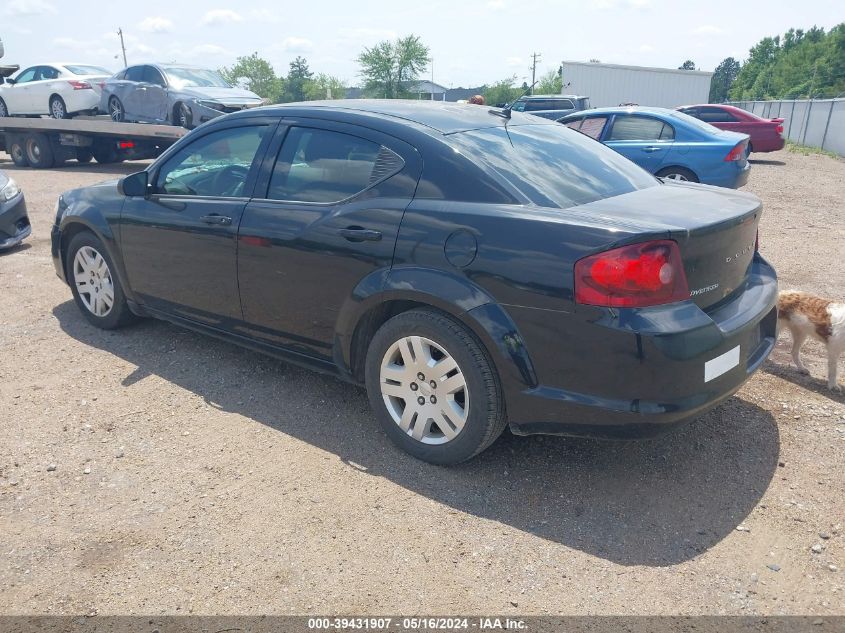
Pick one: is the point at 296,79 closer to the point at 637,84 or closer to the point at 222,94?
the point at 637,84

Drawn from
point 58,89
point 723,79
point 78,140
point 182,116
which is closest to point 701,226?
point 182,116

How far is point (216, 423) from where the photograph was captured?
3865 millimetres

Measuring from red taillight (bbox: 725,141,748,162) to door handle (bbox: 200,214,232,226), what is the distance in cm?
806

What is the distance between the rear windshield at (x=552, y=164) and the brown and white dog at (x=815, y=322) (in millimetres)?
1247

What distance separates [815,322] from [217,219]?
3673 millimetres

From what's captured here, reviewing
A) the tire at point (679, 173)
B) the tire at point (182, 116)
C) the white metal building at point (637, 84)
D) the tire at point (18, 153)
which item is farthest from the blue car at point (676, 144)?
the white metal building at point (637, 84)

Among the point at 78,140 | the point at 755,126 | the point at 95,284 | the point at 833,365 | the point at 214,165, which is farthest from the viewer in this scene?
the point at 755,126

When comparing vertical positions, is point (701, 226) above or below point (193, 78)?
below

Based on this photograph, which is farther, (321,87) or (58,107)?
(321,87)

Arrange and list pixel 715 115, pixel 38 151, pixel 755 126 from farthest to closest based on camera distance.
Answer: pixel 715 115
pixel 755 126
pixel 38 151

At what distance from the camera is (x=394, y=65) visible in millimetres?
75062

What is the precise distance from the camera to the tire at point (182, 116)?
12922 millimetres

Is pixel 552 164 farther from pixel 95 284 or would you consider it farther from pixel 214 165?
pixel 95 284

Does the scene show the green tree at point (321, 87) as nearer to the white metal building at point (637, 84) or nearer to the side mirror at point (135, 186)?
the white metal building at point (637, 84)
